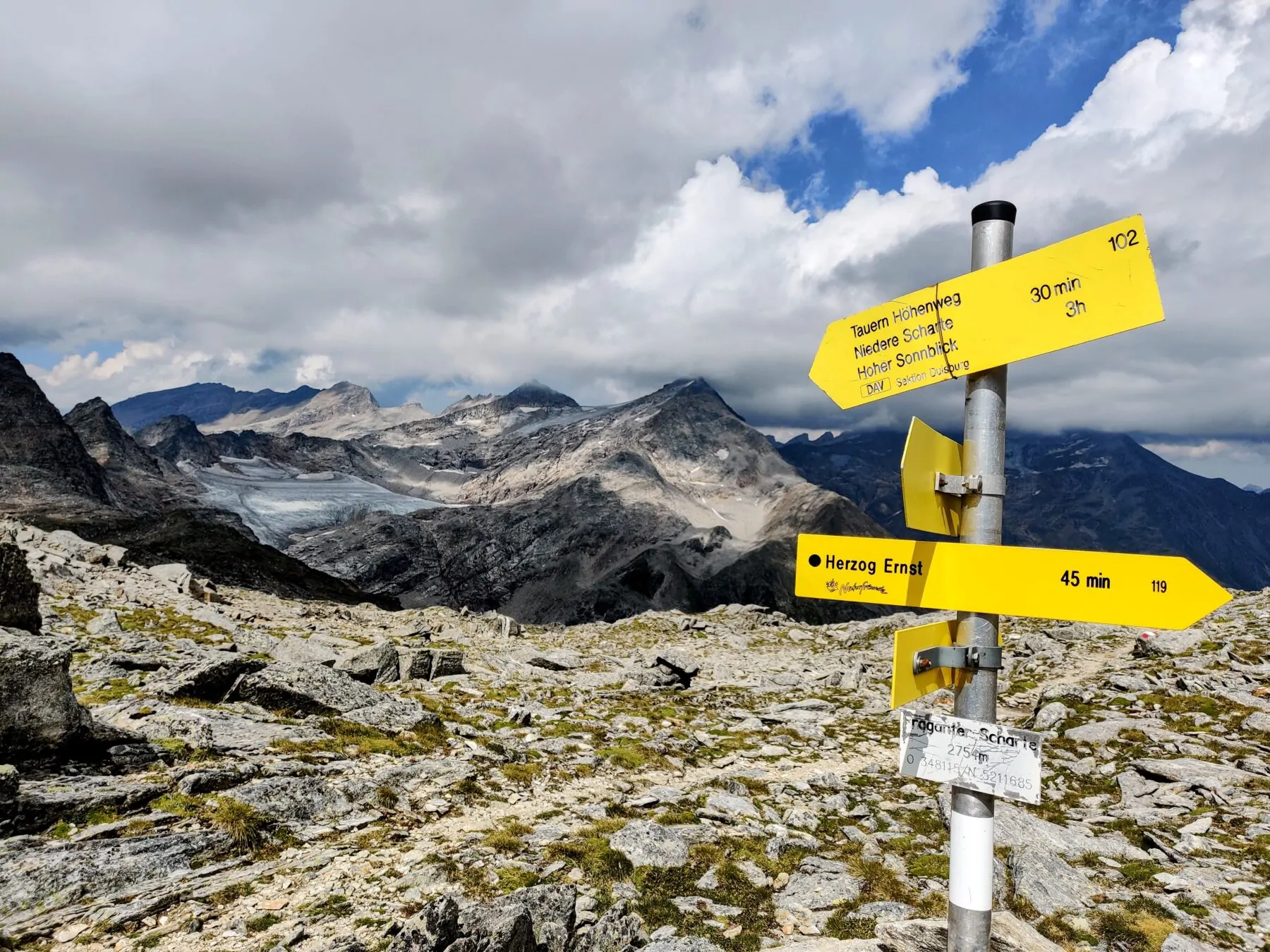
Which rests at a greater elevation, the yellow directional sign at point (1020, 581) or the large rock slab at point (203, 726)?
the yellow directional sign at point (1020, 581)

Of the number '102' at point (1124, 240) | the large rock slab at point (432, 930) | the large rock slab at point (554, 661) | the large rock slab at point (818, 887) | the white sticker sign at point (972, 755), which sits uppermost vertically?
the number '102' at point (1124, 240)

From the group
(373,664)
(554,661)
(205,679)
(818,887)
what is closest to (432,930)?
(818,887)

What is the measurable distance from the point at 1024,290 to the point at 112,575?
52.4 m

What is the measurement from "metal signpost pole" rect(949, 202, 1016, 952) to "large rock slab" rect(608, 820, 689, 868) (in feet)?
25.2

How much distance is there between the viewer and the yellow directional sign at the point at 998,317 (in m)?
4.34

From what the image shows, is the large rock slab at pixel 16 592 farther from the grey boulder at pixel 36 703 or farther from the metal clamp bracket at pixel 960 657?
the metal clamp bracket at pixel 960 657

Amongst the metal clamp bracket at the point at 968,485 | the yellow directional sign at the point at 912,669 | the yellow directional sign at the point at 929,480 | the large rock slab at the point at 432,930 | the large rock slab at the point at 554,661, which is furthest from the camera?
the large rock slab at the point at 554,661

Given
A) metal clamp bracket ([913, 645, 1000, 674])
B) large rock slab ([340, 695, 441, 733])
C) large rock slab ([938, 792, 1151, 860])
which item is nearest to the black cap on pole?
metal clamp bracket ([913, 645, 1000, 674])

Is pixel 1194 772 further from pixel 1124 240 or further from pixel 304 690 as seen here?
pixel 304 690

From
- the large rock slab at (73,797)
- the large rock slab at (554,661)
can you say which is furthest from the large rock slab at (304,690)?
the large rock slab at (554,661)

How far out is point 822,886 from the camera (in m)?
10.6

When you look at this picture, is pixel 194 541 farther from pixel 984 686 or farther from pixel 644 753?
pixel 984 686

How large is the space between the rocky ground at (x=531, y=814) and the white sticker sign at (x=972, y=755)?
11.7 ft

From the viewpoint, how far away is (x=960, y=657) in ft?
15.7
